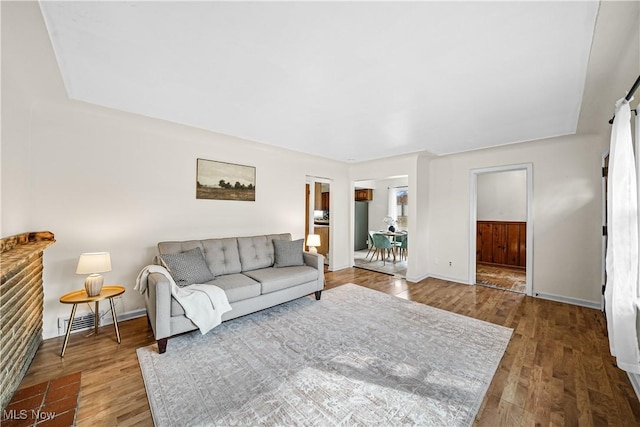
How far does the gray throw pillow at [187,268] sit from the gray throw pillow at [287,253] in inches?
38.0

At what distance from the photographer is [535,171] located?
3.87 m

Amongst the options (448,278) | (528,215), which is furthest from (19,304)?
(528,215)

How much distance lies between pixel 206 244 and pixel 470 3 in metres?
3.35

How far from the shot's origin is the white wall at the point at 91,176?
6.40 feet

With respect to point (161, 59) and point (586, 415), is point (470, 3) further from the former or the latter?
point (586, 415)

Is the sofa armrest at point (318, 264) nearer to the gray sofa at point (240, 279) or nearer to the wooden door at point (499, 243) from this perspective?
the gray sofa at point (240, 279)

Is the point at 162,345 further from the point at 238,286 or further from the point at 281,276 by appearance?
the point at 281,276

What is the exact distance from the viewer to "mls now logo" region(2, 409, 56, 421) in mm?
1521

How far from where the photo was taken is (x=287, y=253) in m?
3.63

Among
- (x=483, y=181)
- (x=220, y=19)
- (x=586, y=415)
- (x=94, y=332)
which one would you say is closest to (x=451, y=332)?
(x=586, y=415)

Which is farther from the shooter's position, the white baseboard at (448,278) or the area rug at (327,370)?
the white baseboard at (448,278)

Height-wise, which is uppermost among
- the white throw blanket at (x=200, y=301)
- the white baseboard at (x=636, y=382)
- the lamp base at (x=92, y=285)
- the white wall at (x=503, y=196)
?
the white wall at (x=503, y=196)

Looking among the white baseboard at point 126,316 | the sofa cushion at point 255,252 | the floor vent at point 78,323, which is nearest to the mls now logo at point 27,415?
the floor vent at point 78,323

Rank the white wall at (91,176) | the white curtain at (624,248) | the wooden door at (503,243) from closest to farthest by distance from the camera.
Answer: the white curtain at (624,248), the white wall at (91,176), the wooden door at (503,243)
